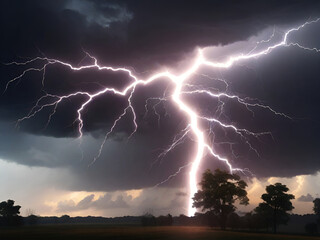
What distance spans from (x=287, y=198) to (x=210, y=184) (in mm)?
10677

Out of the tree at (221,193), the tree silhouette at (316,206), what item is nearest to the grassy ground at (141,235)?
the tree at (221,193)

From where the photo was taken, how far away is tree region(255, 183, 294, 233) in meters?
50.6

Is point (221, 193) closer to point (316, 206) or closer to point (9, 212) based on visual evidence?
point (316, 206)

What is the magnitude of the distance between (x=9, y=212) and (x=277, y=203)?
43.5 metres

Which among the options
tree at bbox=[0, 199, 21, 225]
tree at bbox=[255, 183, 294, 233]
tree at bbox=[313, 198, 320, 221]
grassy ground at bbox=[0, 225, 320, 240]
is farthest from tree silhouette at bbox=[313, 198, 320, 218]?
tree at bbox=[0, 199, 21, 225]

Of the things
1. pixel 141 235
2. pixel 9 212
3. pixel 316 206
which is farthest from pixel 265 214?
pixel 9 212

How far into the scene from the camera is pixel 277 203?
50.8m

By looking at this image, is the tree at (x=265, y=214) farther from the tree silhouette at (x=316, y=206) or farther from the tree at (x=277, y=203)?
the tree silhouette at (x=316, y=206)

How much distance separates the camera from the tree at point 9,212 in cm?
6650

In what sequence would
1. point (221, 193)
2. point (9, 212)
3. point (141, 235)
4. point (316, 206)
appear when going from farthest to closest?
point (9, 212) → point (316, 206) → point (221, 193) → point (141, 235)

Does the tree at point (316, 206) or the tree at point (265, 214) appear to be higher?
the tree at point (316, 206)

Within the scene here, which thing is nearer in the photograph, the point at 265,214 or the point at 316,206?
the point at 265,214

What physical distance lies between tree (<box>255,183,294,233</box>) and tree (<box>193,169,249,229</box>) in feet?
16.7

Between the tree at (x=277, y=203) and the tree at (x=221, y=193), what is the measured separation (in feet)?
16.7
